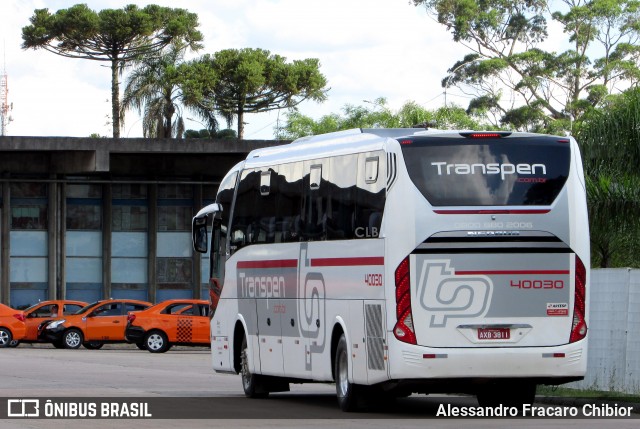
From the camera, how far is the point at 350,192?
698 inches

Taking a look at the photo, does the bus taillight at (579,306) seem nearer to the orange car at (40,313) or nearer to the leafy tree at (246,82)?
the orange car at (40,313)

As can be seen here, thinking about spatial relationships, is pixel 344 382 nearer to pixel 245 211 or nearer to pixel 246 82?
pixel 245 211

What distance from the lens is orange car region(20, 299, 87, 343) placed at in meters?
43.9

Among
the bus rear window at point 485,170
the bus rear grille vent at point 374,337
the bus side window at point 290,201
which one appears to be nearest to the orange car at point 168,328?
the bus side window at point 290,201

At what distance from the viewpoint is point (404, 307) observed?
53.4ft

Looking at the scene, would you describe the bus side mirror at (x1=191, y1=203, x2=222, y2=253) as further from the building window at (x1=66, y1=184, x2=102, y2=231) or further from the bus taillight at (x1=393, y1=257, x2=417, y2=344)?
the building window at (x1=66, y1=184, x2=102, y2=231)

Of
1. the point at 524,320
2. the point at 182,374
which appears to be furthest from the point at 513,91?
the point at 524,320

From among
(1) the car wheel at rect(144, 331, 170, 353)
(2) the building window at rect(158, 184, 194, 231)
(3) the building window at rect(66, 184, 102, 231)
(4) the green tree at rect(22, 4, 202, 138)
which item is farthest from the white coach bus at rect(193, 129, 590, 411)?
(4) the green tree at rect(22, 4, 202, 138)

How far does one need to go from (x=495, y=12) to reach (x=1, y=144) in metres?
32.4

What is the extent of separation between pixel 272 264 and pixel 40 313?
85.4 feet

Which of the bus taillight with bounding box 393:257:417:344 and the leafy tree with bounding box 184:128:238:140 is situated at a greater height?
the leafy tree with bounding box 184:128:238:140

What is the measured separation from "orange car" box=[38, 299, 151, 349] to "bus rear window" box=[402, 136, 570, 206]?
26.8 metres

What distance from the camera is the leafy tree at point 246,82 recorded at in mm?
78812

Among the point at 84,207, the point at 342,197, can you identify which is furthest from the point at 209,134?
the point at 342,197
